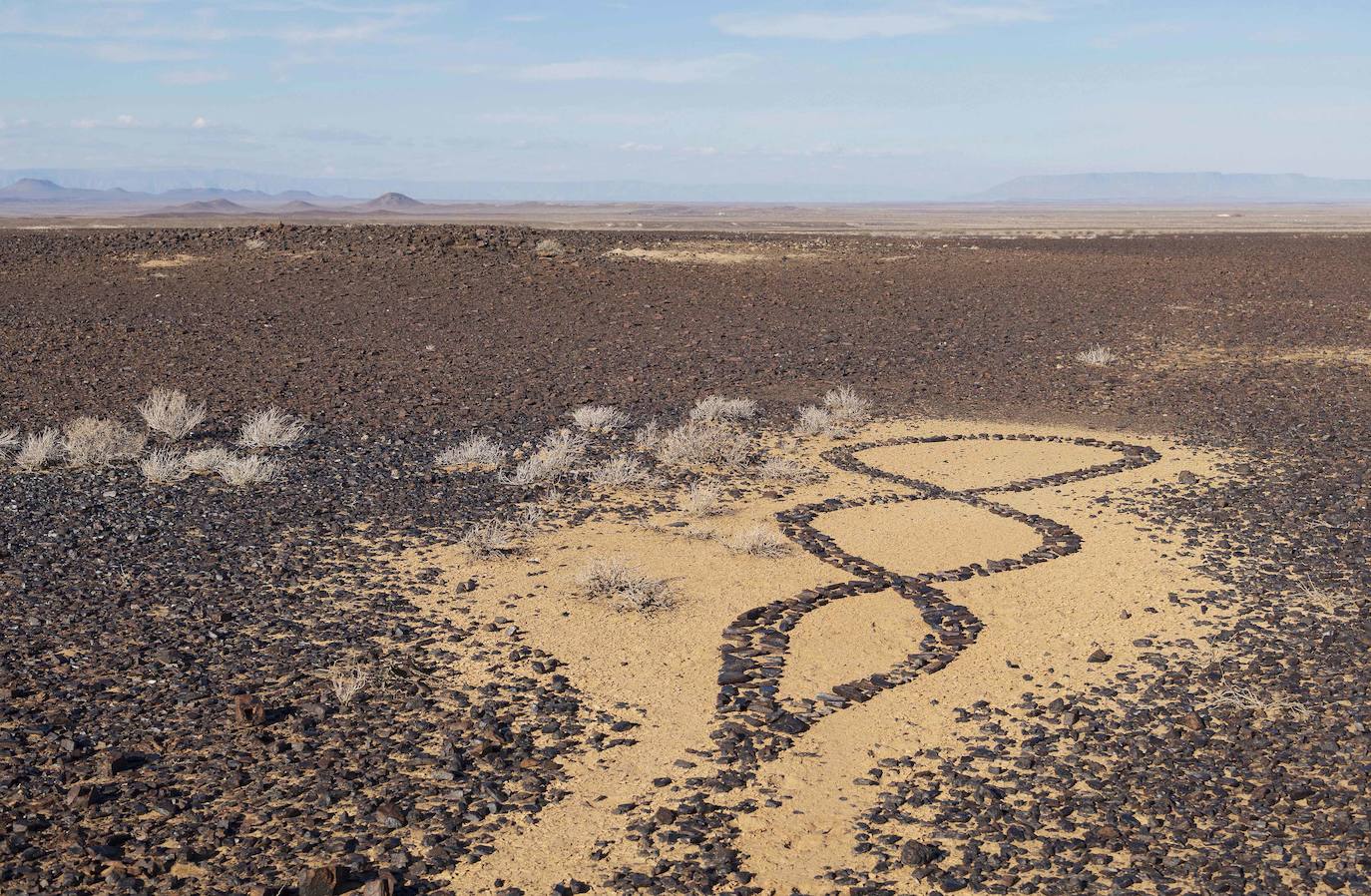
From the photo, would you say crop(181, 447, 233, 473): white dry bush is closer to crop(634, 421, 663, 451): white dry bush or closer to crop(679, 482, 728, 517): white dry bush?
A: crop(634, 421, 663, 451): white dry bush

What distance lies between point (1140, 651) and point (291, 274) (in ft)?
72.7

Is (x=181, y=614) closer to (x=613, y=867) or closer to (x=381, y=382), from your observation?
(x=613, y=867)

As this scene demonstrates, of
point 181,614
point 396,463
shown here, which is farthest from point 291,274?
point 181,614

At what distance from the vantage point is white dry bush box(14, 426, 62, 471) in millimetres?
11016

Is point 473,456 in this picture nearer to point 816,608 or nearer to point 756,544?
point 756,544

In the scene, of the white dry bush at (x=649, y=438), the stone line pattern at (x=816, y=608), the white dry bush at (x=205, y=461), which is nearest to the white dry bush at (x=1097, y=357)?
the stone line pattern at (x=816, y=608)

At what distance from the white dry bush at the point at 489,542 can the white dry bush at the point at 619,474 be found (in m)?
1.82

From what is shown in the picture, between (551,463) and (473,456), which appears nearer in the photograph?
(551,463)

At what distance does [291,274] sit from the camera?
25.4 metres

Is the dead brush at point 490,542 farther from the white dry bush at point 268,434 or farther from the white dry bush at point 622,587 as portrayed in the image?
the white dry bush at point 268,434

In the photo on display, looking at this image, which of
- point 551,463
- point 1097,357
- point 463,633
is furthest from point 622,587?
point 1097,357

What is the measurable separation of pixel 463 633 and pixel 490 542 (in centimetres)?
165

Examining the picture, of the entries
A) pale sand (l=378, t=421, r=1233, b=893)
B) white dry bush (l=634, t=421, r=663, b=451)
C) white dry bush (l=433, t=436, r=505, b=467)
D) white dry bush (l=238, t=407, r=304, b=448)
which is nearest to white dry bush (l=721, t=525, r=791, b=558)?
pale sand (l=378, t=421, r=1233, b=893)

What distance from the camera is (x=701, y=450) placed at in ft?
39.2
